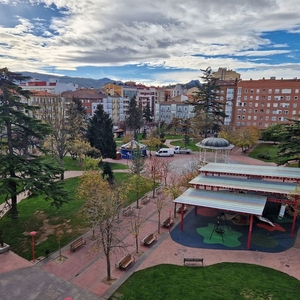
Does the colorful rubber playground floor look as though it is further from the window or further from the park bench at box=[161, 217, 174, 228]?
the window

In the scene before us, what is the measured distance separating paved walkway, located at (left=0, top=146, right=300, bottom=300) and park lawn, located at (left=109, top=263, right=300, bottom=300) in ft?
2.38

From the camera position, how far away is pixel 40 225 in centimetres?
2162

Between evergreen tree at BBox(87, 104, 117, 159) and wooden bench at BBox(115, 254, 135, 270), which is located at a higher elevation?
evergreen tree at BBox(87, 104, 117, 159)

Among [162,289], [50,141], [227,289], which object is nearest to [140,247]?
[162,289]

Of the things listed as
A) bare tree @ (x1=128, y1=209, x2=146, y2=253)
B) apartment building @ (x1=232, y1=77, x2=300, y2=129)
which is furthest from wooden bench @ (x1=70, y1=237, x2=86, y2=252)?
apartment building @ (x1=232, y1=77, x2=300, y2=129)

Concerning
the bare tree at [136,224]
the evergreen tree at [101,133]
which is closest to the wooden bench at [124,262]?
the bare tree at [136,224]

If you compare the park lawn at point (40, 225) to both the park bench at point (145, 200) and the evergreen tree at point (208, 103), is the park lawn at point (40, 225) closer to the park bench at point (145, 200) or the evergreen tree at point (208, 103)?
the park bench at point (145, 200)

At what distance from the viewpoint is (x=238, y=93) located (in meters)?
77.1

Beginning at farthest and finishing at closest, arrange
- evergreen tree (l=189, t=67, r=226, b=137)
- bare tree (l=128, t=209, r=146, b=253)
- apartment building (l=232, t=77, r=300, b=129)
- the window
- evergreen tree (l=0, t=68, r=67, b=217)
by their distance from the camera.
Result: apartment building (l=232, t=77, r=300, b=129), the window, evergreen tree (l=189, t=67, r=226, b=137), evergreen tree (l=0, t=68, r=67, b=217), bare tree (l=128, t=209, r=146, b=253)

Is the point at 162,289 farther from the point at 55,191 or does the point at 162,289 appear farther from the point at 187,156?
the point at 187,156

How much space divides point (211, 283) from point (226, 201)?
7.28 m

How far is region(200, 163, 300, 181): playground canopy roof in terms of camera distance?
2367 centimetres

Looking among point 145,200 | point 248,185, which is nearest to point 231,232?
point 248,185

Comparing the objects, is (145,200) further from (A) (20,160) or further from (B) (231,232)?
(A) (20,160)
